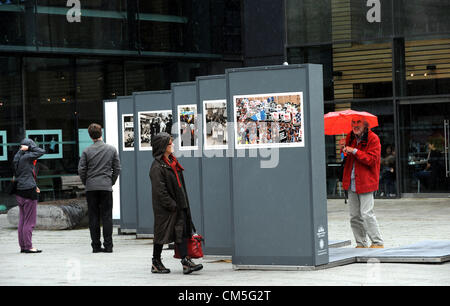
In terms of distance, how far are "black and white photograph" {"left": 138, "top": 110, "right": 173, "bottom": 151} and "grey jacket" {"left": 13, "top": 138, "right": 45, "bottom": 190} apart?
6.35ft

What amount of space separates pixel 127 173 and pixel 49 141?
313 inches

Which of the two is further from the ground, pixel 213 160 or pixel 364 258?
pixel 213 160

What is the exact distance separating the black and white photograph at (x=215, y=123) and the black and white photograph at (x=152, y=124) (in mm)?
2997

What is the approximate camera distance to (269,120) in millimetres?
9820

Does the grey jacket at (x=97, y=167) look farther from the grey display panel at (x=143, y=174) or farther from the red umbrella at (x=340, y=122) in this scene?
the red umbrella at (x=340, y=122)

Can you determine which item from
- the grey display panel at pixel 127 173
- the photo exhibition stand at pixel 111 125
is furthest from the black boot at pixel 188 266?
the photo exhibition stand at pixel 111 125

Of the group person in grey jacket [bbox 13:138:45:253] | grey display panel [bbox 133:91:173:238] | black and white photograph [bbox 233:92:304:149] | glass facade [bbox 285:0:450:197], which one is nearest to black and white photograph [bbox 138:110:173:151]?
grey display panel [bbox 133:91:173:238]

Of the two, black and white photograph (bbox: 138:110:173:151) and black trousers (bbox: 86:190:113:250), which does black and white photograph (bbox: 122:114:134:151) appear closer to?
black and white photograph (bbox: 138:110:173:151)

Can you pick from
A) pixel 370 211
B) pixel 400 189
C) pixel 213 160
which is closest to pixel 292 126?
pixel 213 160
